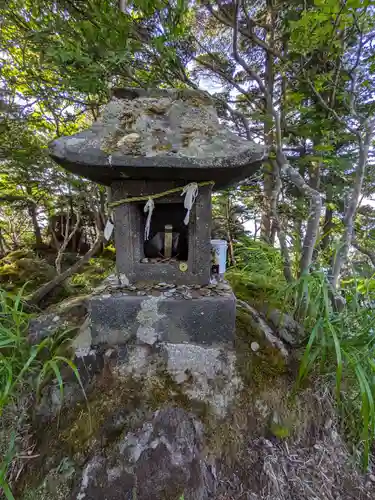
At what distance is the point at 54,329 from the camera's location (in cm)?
172

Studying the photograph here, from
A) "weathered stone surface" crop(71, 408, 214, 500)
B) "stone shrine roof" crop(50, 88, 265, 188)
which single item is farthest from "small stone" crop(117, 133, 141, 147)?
"weathered stone surface" crop(71, 408, 214, 500)

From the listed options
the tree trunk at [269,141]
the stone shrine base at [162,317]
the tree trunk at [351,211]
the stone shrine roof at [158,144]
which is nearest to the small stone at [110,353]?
the stone shrine base at [162,317]

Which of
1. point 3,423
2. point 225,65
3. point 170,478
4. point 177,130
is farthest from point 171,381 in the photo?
point 225,65

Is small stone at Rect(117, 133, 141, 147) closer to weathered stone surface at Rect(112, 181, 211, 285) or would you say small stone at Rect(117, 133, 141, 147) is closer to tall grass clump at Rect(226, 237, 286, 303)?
weathered stone surface at Rect(112, 181, 211, 285)

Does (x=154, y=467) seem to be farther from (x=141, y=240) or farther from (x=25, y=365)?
(x=141, y=240)

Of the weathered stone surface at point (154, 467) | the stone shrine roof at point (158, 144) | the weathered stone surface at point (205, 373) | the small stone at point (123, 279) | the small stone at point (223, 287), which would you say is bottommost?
the weathered stone surface at point (154, 467)

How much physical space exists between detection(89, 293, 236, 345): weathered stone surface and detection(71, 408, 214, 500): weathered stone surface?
0.45m

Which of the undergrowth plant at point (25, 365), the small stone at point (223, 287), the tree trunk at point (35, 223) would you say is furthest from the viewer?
the tree trunk at point (35, 223)

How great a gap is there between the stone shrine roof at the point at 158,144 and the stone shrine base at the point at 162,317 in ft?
2.48

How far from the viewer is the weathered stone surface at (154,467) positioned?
1009 millimetres

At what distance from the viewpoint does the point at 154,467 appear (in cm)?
107

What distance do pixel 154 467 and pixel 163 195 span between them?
4.71ft

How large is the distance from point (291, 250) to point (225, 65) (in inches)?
108

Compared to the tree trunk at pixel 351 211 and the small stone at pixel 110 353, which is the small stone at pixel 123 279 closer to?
the small stone at pixel 110 353
